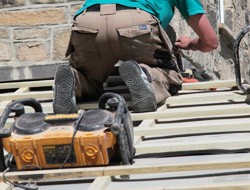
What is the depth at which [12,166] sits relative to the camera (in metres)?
3.03

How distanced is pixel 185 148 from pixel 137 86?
81cm

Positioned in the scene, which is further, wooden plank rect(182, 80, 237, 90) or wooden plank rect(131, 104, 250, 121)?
wooden plank rect(182, 80, 237, 90)

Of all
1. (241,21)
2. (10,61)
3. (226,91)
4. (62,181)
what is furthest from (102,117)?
(241,21)

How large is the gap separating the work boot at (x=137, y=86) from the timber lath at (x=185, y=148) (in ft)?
0.27

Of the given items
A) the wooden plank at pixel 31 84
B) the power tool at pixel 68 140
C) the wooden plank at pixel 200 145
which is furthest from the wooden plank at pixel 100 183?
the wooden plank at pixel 31 84

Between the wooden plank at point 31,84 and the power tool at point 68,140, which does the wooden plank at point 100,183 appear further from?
the wooden plank at point 31,84

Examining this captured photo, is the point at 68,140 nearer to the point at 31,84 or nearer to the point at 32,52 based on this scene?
the point at 31,84

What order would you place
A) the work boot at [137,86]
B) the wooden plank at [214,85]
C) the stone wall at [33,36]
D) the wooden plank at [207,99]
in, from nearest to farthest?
the work boot at [137,86], the wooden plank at [207,99], the wooden plank at [214,85], the stone wall at [33,36]

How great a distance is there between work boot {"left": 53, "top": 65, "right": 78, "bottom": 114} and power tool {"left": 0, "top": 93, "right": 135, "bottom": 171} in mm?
842

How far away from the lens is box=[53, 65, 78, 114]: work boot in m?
3.85

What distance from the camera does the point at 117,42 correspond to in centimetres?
418

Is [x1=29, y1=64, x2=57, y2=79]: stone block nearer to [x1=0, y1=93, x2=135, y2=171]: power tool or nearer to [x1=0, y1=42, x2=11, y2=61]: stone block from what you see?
[x1=0, y1=42, x2=11, y2=61]: stone block

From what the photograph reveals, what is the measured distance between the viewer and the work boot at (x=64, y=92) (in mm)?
3852

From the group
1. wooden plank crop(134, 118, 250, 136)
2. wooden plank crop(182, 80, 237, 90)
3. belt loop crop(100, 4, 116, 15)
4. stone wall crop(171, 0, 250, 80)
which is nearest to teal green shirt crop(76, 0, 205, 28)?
belt loop crop(100, 4, 116, 15)
